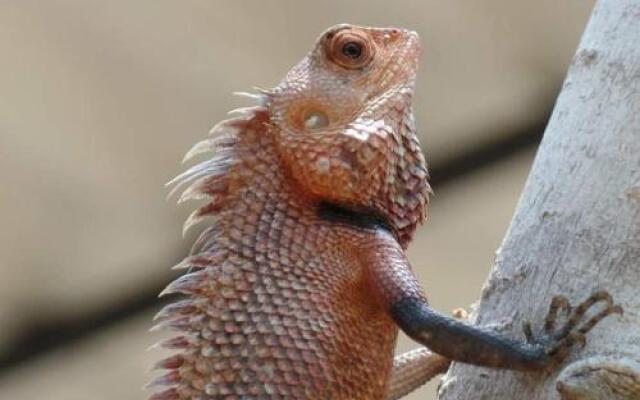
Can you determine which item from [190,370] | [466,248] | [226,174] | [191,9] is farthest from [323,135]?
[466,248]

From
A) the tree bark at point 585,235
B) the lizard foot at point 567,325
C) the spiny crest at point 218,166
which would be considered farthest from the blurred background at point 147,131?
the lizard foot at point 567,325

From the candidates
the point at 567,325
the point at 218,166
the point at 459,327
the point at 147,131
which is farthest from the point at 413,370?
the point at 147,131

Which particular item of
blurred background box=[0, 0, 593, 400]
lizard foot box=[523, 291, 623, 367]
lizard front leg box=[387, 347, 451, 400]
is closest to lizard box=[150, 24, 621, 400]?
lizard front leg box=[387, 347, 451, 400]

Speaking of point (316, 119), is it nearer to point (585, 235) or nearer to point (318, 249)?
point (318, 249)

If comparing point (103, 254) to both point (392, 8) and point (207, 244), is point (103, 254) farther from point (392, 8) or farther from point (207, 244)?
point (207, 244)

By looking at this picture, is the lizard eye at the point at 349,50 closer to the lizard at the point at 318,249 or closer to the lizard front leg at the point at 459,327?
the lizard at the point at 318,249

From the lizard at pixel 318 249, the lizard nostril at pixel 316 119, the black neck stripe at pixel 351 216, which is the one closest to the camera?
the lizard at pixel 318 249
